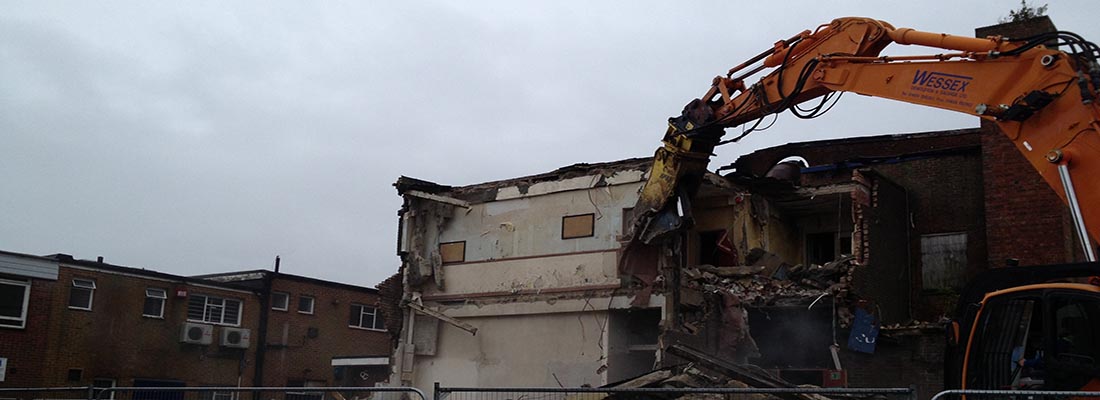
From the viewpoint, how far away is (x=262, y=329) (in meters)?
35.5

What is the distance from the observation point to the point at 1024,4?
26047 millimetres

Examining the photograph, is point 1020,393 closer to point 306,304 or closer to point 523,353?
point 523,353

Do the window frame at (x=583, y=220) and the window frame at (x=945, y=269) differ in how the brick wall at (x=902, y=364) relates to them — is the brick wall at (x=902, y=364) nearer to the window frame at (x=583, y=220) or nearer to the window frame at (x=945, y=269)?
the window frame at (x=945, y=269)

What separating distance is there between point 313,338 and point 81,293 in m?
9.02

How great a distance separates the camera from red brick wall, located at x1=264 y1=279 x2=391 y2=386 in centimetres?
3581

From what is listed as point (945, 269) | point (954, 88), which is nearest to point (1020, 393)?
point (954, 88)

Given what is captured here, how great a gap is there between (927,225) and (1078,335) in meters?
16.6

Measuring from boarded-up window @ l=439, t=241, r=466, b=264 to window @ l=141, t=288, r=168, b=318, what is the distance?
42.2 feet

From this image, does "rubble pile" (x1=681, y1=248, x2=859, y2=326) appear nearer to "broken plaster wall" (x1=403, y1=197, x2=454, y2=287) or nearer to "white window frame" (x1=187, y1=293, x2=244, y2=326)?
"broken plaster wall" (x1=403, y1=197, x2=454, y2=287)

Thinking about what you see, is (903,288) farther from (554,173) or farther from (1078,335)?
(1078,335)

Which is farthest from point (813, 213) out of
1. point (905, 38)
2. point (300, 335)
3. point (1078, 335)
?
point (300, 335)

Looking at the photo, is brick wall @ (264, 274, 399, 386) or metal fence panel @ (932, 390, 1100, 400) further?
brick wall @ (264, 274, 399, 386)

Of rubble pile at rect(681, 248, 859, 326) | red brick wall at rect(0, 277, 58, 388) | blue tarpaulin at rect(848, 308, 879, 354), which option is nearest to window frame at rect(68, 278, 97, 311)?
red brick wall at rect(0, 277, 58, 388)

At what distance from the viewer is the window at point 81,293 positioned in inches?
1185
